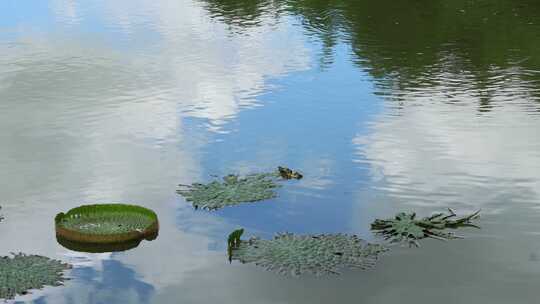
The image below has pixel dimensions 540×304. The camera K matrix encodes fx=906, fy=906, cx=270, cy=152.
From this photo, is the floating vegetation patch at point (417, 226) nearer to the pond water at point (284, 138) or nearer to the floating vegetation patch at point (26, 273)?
the pond water at point (284, 138)

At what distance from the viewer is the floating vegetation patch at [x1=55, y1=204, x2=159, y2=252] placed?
793cm

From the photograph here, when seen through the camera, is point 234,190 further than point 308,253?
Yes

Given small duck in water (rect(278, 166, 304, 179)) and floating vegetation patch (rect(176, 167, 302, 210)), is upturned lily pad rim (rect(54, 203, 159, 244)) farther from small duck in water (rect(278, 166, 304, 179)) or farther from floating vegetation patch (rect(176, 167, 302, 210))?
small duck in water (rect(278, 166, 304, 179))

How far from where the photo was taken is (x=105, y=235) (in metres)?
7.91

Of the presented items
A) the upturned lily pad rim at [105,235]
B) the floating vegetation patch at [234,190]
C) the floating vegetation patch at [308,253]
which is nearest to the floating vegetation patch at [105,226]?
the upturned lily pad rim at [105,235]

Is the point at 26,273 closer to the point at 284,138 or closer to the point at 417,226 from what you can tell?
the point at 417,226

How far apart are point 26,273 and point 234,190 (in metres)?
2.51

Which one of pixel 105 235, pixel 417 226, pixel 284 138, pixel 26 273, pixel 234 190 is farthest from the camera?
pixel 284 138

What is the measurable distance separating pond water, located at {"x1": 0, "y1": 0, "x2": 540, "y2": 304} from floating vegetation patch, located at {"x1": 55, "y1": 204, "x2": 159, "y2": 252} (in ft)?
0.41

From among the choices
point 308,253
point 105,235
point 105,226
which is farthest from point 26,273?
point 308,253

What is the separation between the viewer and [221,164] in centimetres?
997

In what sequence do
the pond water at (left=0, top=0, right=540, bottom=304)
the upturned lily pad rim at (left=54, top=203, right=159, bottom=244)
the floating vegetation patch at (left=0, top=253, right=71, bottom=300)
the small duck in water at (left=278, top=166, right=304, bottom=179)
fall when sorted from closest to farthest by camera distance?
the floating vegetation patch at (left=0, top=253, right=71, bottom=300), the pond water at (left=0, top=0, right=540, bottom=304), the upturned lily pad rim at (left=54, top=203, right=159, bottom=244), the small duck in water at (left=278, top=166, right=304, bottom=179)

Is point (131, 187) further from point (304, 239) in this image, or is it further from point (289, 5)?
point (289, 5)

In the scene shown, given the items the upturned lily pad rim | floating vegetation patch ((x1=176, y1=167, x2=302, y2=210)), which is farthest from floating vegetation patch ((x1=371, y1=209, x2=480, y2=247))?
the upturned lily pad rim
